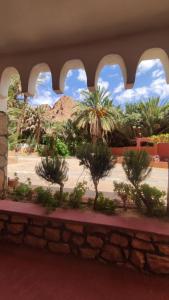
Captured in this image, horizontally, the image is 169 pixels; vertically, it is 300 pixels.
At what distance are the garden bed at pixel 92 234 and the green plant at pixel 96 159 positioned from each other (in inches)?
17.7

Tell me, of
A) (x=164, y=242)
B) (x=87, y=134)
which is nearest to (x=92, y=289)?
(x=164, y=242)

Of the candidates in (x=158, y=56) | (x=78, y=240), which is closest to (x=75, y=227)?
(x=78, y=240)

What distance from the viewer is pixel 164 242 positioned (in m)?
2.03

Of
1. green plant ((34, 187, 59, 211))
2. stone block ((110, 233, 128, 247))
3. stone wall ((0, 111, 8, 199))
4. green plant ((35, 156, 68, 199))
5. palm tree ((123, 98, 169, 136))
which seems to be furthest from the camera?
palm tree ((123, 98, 169, 136))

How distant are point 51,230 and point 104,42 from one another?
2010 millimetres

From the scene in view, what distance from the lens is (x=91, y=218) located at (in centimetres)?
231

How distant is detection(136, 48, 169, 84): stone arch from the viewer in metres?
2.22

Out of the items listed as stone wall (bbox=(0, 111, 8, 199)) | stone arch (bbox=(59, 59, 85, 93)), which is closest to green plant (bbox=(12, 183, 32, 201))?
stone wall (bbox=(0, 111, 8, 199))

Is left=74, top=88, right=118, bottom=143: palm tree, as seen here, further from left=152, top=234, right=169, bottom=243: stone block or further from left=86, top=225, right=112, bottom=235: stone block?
left=152, top=234, right=169, bottom=243: stone block

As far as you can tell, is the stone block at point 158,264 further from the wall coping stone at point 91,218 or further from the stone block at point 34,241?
the stone block at point 34,241

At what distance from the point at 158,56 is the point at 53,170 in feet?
5.51

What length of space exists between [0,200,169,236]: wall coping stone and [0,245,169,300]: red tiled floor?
0.40 meters

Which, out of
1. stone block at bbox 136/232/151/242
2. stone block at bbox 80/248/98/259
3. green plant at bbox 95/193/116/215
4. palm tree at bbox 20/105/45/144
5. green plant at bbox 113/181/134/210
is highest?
palm tree at bbox 20/105/45/144

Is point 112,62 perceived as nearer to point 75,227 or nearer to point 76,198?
point 76,198
